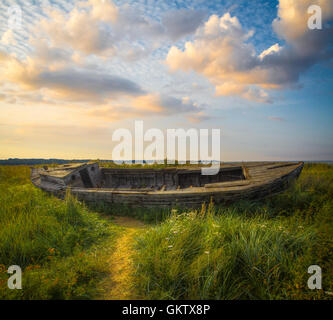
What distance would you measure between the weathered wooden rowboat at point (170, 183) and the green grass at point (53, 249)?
5.54 ft

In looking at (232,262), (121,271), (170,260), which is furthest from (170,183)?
(232,262)

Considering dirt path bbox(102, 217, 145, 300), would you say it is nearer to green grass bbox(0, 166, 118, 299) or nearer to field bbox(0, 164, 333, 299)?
field bbox(0, 164, 333, 299)

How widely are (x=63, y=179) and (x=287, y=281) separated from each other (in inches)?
375

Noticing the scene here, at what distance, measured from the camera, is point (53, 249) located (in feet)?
12.6

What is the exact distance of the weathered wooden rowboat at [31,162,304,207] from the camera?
627 centimetres

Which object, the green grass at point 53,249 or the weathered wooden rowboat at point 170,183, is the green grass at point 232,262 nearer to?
the green grass at point 53,249

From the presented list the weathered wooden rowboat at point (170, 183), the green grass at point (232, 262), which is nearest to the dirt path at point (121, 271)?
the green grass at point (232, 262)

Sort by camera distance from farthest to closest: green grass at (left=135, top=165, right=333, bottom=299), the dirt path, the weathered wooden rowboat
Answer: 1. the weathered wooden rowboat
2. the dirt path
3. green grass at (left=135, top=165, right=333, bottom=299)

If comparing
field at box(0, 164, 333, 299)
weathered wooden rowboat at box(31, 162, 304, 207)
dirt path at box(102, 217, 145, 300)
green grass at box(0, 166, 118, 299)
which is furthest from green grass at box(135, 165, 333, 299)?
weathered wooden rowboat at box(31, 162, 304, 207)

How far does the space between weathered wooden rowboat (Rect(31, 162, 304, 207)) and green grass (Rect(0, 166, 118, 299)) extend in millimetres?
1689

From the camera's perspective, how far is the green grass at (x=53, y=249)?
2717mm
